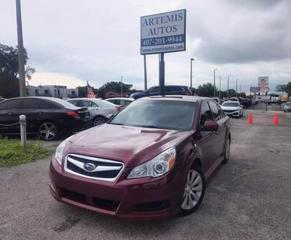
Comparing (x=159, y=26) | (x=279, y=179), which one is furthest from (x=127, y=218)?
(x=159, y=26)

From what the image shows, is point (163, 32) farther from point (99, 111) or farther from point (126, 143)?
point (126, 143)

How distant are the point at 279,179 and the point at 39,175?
178 inches

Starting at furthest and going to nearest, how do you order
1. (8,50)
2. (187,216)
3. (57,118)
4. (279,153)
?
(8,50)
(57,118)
(279,153)
(187,216)

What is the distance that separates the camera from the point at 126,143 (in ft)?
12.1

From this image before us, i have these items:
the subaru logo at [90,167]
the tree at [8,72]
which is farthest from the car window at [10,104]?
the tree at [8,72]

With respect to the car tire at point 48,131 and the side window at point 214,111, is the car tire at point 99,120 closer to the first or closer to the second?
the car tire at point 48,131

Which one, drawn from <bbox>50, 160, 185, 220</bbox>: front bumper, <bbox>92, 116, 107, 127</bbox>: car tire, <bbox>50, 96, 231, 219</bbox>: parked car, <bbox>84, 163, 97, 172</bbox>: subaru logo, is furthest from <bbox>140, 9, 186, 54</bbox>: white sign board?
<bbox>84, 163, 97, 172</bbox>: subaru logo

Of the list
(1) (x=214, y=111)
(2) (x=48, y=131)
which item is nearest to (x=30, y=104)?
(2) (x=48, y=131)

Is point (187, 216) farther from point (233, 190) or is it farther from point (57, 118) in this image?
point (57, 118)

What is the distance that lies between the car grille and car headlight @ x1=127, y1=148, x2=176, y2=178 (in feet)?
0.61

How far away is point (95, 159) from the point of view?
3.38m

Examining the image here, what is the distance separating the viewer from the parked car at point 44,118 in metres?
9.48

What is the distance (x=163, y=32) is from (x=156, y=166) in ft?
29.1

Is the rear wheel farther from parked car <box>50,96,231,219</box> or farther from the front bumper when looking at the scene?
the front bumper
